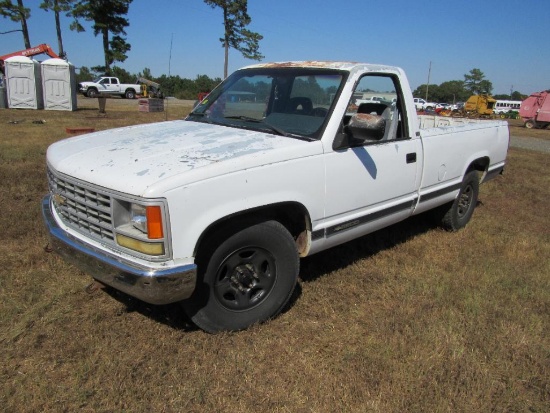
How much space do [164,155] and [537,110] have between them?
91.9 ft

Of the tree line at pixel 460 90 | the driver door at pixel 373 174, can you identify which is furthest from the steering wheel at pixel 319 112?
the tree line at pixel 460 90

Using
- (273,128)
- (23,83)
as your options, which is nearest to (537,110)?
(273,128)

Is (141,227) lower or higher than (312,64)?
lower

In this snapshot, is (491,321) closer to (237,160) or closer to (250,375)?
(250,375)

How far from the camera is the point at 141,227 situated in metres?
2.41

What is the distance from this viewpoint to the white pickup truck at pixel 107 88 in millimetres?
36094

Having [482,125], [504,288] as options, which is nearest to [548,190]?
[482,125]

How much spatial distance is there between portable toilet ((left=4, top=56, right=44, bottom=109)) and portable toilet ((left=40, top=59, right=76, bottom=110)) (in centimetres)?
34

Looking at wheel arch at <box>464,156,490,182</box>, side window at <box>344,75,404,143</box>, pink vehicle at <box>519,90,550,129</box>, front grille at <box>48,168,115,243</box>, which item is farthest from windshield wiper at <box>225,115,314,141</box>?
pink vehicle at <box>519,90,550,129</box>

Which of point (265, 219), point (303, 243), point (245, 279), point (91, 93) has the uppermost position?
point (91, 93)

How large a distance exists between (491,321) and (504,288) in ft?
2.21

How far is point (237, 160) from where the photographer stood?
264 centimetres

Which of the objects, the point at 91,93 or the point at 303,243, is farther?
the point at 91,93

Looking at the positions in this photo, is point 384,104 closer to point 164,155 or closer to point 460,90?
point 164,155
